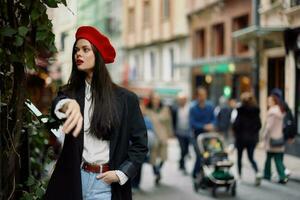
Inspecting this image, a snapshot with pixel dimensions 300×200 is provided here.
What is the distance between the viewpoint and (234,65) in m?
24.9

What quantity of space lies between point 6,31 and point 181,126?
992 cm

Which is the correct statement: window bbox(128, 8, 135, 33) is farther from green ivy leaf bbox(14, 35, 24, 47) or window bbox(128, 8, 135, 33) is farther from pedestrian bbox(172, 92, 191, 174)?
green ivy leaf bbox(14, 35, 24, 47)

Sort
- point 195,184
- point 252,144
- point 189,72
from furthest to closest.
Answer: point 189,72
point 252,144
point 195,184

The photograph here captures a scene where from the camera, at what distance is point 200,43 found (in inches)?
1217

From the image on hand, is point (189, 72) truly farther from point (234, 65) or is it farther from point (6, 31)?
point (6, 31)

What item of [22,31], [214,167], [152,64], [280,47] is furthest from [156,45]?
[22,31]

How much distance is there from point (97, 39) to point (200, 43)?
2787 centimetres

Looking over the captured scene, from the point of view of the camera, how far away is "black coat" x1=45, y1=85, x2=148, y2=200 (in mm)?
2982

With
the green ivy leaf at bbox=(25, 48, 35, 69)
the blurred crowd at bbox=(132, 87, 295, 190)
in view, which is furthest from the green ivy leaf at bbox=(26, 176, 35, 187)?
the blurred crowd at bbox=(132, 87, 295, 190)

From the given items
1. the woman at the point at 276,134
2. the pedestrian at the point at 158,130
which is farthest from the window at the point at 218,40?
the woman at the point at 276,134

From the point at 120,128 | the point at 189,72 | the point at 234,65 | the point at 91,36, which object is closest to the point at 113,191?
the point at 120,128

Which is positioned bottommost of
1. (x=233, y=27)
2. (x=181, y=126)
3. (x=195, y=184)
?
(x=195, y=184)

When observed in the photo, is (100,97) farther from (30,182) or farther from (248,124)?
(248,124)

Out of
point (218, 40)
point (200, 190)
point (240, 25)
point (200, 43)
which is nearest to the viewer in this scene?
point (200, 190)
